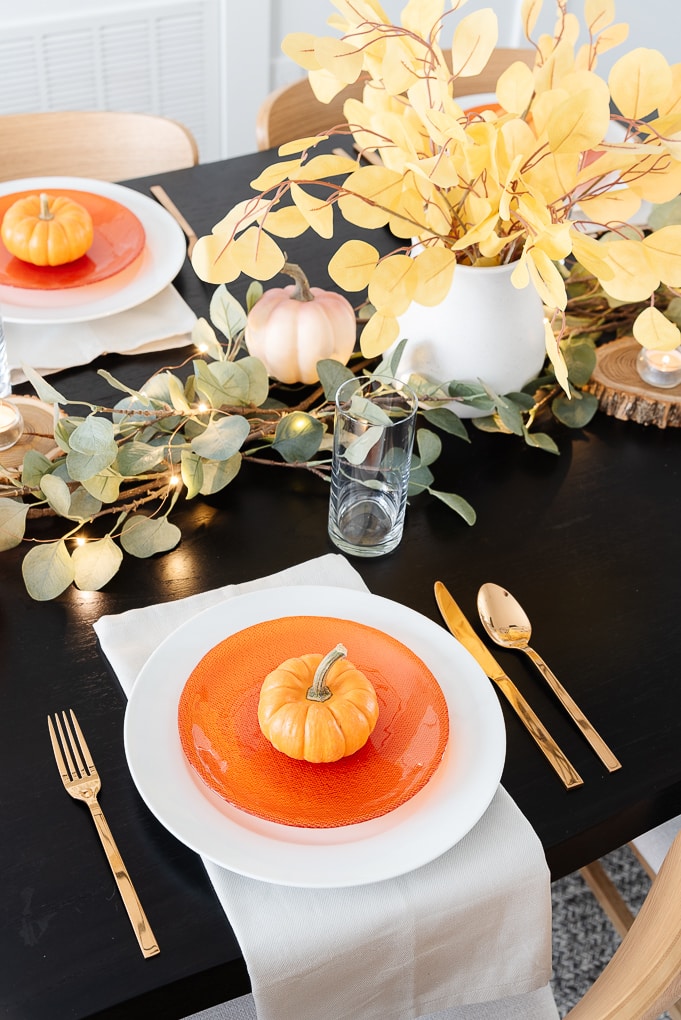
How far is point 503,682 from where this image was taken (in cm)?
89

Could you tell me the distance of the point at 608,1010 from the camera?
649mm

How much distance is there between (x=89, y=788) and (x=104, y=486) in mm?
305

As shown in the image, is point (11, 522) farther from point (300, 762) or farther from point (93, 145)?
point (93, 145)

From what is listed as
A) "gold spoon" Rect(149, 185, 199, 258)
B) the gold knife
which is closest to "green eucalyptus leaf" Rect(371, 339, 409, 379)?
the gold knife

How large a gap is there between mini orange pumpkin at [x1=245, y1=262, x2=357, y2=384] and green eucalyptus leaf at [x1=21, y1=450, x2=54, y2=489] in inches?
11.2

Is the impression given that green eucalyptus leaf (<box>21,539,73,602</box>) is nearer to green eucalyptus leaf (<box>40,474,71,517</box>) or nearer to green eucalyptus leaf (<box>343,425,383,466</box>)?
green eucalyptus leaf (<box>40,474,71,517</box>)

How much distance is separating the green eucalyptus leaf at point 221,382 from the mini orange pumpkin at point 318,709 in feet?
1.19

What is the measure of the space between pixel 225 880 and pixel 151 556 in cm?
36

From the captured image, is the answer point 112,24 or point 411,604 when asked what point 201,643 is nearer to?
point 411,604

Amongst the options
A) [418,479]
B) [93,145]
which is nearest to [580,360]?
[418,479]

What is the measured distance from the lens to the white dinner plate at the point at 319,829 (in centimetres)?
71

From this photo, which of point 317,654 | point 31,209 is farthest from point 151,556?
point 31,209

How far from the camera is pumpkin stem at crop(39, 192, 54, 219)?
127 centimetres

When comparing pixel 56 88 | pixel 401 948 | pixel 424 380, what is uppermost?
pixel 424 380
